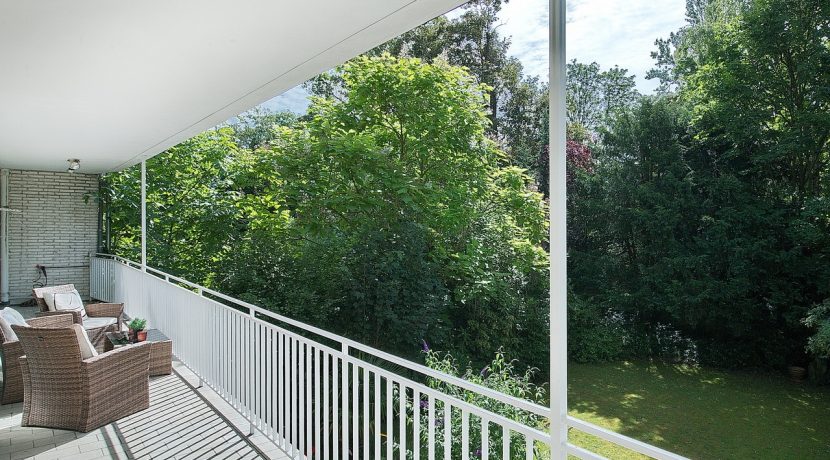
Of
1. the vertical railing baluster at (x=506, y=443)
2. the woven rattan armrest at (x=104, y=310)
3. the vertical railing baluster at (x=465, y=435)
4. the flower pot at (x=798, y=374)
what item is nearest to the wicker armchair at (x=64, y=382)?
the woven rattan armrest at (x=104, y=310)

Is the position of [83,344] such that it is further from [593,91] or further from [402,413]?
[593,91]

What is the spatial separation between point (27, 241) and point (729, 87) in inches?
564

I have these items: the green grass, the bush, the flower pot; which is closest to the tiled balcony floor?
the green grass

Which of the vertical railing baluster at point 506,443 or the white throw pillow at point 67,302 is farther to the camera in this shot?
the white throw pillow at point 67,302

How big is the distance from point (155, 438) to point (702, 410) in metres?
9.67

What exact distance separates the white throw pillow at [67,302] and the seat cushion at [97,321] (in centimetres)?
19

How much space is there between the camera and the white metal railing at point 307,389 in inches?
61.1

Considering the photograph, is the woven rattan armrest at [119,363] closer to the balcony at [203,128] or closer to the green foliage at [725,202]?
the balcony at [203,128]

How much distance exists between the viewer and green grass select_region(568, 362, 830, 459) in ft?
27.4

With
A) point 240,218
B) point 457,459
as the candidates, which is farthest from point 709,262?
point 240,218

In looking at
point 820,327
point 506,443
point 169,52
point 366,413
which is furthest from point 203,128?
point 820,327

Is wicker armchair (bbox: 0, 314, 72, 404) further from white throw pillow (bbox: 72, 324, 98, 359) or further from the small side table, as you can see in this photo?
white throw pillow (bbox: 72, 324, 98, 359)

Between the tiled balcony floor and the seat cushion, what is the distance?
1241mm

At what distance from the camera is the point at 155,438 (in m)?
3.14
